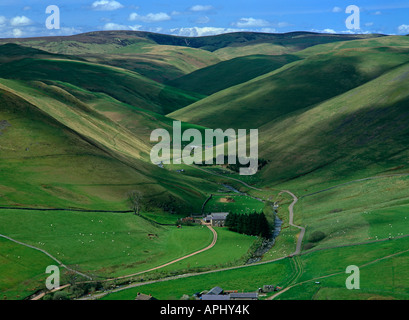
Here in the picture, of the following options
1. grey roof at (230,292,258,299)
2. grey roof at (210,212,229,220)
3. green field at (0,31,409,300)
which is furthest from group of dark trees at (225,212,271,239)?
grey roof at (230,292,258,299)

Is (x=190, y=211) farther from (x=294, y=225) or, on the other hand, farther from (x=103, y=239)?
(x=103, y=239)

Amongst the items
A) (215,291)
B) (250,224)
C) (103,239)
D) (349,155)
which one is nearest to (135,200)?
(103,239)

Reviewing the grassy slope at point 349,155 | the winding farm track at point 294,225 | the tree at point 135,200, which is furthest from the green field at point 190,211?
the tree at point 135,200

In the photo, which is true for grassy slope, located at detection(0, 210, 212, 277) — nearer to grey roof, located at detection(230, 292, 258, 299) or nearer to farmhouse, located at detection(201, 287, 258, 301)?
farmhouse, located at detection(201, 287, 258, 301)

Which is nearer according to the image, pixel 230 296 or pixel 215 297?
pixel 215 297

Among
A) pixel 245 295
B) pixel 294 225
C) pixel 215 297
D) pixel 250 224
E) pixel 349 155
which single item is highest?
pixel 349 155

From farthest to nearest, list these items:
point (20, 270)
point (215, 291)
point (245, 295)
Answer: point (20, 270) < point (215, 291) < point (245, 295)
